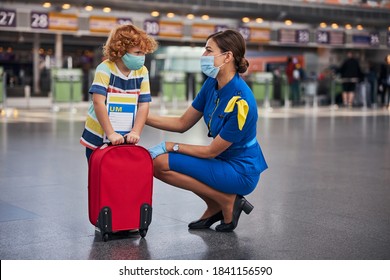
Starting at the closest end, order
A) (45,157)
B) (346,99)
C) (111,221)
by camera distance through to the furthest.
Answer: (111,221) < (45,157) < (346,99)

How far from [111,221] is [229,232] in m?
0.77

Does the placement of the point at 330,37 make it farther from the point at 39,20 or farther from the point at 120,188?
the point at 120,188

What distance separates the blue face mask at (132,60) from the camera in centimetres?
405

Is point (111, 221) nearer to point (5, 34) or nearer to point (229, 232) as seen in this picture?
point (229, 232)

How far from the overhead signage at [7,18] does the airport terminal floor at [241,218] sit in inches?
483

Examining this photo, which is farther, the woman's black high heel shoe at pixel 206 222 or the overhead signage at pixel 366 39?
the overhead signage at pixel 366 39

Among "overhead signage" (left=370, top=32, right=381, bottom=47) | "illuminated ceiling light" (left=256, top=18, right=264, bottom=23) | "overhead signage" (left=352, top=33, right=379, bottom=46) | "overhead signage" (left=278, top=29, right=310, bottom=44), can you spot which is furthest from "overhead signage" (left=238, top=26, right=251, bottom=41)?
"overhead signage" (left=370, top=32, right=381, bottom=47)

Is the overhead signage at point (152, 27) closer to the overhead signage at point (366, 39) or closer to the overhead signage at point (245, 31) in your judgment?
the overhead signage at point (245, 31)

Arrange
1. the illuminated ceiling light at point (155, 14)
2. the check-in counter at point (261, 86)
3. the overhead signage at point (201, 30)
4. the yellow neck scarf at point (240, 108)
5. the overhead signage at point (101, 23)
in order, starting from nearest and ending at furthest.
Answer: the yellow neck scarf at point (240, 108) < the overhead signage at point (101, 23) < the illuminated ceiling light at point (155, 14) < the check-in counter at point (261, 86) < the overhead signage at point (201, 30)

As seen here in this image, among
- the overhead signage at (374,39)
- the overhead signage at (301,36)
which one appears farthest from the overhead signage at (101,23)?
the overhead signage at (374,39)

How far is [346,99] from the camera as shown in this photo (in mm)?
23422

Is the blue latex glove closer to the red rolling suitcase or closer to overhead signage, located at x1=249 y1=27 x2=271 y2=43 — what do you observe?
the red rolling suitcase
